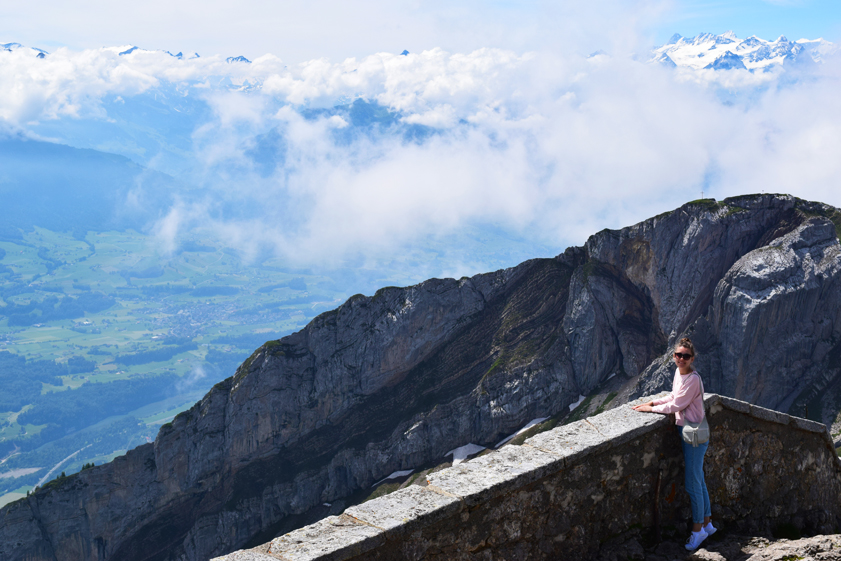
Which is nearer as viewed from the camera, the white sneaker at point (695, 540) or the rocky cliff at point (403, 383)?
the white sneaker at point (695, 540)

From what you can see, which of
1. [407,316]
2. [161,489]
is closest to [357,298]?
[407,316]

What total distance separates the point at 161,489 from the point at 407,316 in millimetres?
50132

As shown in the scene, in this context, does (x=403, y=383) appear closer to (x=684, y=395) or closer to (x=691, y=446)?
(x=691, y=446)

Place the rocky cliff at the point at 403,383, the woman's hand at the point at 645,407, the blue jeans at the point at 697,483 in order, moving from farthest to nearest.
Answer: the rocky cliff at the point at 403,383 < the woman's hand at the point at 645,407 < the blue jeans at the point at 697,483

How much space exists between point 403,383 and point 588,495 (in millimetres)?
93813

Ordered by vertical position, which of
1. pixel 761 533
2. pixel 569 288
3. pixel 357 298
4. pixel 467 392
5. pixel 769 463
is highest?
pixel 357 298

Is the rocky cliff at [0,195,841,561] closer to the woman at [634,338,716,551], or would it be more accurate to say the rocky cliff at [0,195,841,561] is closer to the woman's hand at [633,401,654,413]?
the woman's hand at [633,401,654,413]

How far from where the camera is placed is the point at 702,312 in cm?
8112

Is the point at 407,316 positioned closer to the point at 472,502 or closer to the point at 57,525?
the point at 57,525

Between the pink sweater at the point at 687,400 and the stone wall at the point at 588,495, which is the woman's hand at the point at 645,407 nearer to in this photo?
the stone wall at the point at 588,495

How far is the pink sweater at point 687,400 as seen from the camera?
29.0 feet

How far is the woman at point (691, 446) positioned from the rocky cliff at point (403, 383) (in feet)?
246

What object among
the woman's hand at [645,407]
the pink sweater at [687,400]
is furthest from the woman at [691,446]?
the woman's hand at [645,407]

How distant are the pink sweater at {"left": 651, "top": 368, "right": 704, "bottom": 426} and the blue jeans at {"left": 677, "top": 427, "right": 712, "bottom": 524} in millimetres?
452
